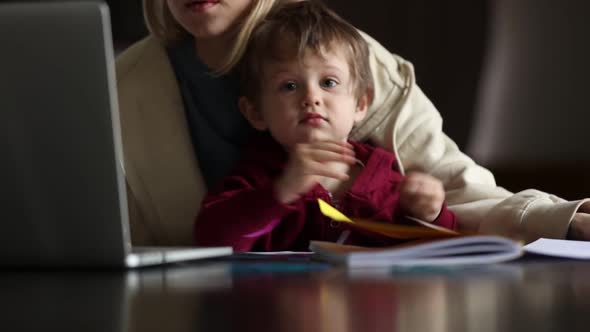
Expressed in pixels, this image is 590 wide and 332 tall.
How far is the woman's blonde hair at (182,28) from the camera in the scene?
1.67m

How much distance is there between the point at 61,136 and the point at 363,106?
893 mm

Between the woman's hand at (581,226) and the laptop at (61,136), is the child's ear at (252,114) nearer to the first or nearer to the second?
the woman's hand at (581,226)

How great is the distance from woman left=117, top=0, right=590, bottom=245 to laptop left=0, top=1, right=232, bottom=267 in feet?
2.38

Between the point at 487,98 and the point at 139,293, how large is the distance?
1.57 metres

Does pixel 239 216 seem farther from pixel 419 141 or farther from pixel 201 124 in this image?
pixel 419 141

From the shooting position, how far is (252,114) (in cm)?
165

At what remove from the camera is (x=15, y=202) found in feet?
3.02

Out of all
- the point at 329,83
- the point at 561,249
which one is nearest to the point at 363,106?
the point at 329,83

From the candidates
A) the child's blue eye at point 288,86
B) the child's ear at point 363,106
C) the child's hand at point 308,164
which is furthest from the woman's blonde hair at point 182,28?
the child's hand at point 308,164

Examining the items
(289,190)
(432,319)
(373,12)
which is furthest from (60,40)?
(373,12)

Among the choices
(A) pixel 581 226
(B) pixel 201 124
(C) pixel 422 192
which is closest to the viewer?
(C) pixel 422 192

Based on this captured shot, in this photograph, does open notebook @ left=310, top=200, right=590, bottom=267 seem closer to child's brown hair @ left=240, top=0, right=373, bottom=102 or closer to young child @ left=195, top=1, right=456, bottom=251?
young child @ left=195, top=1, right=456, bottom=251

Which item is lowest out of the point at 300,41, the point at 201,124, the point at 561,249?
the point at 561,249

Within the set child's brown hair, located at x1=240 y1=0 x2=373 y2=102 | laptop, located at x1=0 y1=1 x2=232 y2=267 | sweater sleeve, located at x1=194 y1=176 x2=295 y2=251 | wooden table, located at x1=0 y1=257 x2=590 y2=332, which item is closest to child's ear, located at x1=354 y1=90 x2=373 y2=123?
child's brown hair, located at x1=240 y1=0 x2=373 y2=102
